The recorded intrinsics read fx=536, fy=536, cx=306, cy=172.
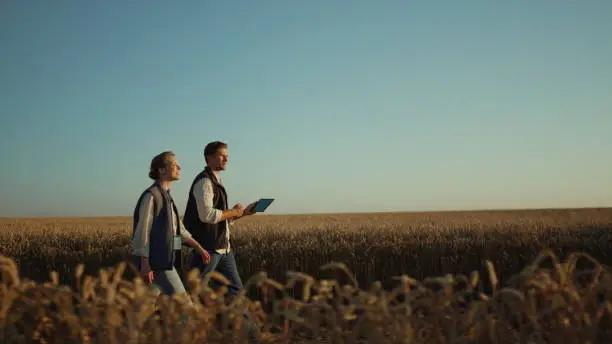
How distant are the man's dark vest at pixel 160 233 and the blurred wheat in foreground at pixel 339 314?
10.6 ft

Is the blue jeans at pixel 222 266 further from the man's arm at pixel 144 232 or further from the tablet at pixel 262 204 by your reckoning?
the man's arm at pixel 144 232

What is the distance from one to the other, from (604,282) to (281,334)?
37.0 inches

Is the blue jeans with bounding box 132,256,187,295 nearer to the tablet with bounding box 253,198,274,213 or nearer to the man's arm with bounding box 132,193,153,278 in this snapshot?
the man's arm with bounding box 132,193,153,278

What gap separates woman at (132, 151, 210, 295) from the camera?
477 centimetres

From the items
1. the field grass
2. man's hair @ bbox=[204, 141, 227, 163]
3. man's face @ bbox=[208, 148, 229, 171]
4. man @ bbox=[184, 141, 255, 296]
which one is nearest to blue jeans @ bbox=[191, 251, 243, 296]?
man @ bbox=[184, 141, 255, 296]

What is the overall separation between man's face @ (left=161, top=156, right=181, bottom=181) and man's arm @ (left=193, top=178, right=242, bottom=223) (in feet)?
2.61

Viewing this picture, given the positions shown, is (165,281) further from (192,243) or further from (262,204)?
(262,204)

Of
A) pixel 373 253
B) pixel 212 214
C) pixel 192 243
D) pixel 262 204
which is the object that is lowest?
pixel 373 253

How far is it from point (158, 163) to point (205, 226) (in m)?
1.20

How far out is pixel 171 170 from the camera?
496 cm

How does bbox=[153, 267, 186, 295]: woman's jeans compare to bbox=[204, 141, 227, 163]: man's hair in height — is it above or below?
below

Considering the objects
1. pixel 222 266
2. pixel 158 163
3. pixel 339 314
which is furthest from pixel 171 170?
pixel 339 314

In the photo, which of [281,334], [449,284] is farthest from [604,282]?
[281,334]

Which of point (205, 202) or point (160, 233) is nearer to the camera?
point (160, 233)
